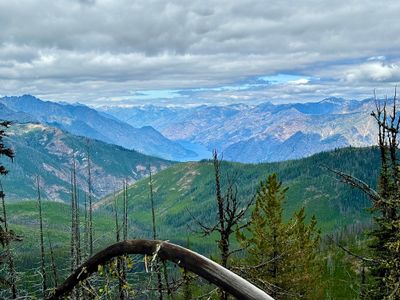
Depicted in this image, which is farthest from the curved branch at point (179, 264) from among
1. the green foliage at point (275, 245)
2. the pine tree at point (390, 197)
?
the green foliage at point (275, 245)

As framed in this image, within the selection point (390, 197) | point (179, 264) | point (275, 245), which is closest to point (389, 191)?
point (390, 197)

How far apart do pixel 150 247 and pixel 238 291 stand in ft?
3.13

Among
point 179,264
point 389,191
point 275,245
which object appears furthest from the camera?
point 275,245

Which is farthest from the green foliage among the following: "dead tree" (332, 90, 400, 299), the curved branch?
the curved branch

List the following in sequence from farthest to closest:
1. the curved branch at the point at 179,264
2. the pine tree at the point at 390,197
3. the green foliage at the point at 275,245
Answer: the green foliage at the point at 275,245, the pine tree at the point at 390,197, the curved branch at the point at 179,264

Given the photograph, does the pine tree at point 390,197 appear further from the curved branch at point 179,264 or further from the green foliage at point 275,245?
the green foliage at point 275,245

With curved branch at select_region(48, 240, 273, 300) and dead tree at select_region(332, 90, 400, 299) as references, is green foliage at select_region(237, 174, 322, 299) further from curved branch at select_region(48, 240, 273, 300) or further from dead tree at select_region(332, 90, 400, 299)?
curved branch at select_region(48, 240, 273, 300)

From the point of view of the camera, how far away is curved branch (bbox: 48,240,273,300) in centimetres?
263

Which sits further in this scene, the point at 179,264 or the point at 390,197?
the point at 390,197

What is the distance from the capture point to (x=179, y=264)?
122 inches

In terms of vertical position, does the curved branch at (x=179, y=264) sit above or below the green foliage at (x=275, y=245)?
above

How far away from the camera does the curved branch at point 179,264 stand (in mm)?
2627

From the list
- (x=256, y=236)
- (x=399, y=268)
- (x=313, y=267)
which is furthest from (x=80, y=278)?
(x=313, y=267)

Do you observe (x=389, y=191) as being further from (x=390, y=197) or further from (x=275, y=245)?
(x=275, y=245)
